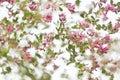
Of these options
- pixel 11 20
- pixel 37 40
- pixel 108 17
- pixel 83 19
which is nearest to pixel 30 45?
pixel 37 40

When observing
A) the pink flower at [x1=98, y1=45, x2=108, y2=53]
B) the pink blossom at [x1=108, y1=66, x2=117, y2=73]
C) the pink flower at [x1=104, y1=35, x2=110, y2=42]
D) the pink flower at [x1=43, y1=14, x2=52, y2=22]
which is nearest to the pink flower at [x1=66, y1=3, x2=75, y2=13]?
the pink flower at [x1=43, y1=14, x2=52, y2=22]

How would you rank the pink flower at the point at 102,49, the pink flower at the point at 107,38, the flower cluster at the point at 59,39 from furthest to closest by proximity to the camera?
the pink flower at the point at 107,38 < the pink flower at the point at 102,49 < the flower cluster at the point at 59,39

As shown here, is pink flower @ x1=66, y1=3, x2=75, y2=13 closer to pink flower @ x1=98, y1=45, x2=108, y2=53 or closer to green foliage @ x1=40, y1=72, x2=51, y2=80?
pink flower @ x1=98, y1=45, x2=108, y2=53

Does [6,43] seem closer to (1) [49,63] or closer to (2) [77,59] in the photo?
(1) [49,63]

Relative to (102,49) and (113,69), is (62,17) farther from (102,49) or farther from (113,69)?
(113,69)

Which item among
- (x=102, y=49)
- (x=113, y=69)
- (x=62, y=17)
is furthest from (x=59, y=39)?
(x=113, y=69)

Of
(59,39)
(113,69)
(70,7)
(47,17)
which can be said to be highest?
(70,7)

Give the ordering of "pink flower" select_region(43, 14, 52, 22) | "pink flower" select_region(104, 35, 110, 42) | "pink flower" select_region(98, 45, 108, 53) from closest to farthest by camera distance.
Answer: "pink flower" select_region(98, 45, 108, 53)
"pink flower" select_region(104, 35, 110, 42)
"pink flower" select_region(43, 14, 52, 22)

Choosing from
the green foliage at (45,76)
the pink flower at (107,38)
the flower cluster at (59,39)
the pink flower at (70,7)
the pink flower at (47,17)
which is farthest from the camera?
the pink flower at (70,7)

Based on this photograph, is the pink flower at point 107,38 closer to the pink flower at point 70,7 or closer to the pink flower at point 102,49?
the pink flower at point 102,49

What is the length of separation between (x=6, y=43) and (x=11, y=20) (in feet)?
2.43

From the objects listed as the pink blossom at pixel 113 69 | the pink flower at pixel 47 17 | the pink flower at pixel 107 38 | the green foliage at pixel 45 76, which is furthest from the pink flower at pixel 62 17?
the pink blossom at pixel 113 69

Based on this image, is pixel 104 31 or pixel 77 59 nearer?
→ pixel 77 59

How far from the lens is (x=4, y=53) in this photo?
26.9 ft
